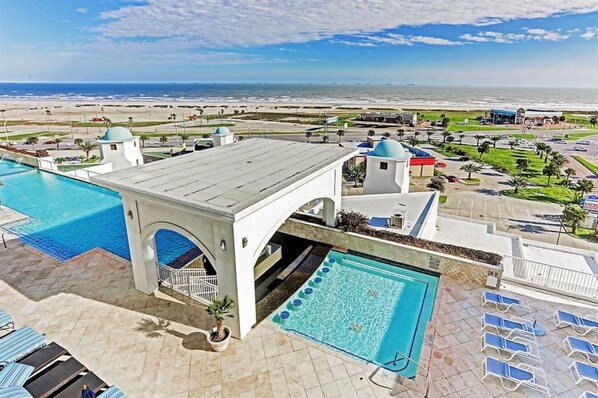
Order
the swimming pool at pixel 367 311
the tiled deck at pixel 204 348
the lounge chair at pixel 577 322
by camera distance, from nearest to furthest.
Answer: the tiled deck at pixel 204 348, the swimming pool at pixel 367 311, the lounge chair at pixel 577 322

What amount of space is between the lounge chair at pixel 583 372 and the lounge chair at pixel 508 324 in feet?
4.06

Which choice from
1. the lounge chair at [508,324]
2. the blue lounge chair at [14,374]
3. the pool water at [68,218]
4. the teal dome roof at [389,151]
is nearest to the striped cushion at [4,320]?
the blue lounge chair at [14,374]

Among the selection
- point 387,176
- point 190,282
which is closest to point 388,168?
point 387,176

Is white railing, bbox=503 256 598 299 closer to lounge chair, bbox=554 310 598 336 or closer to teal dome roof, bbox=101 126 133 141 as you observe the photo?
Answer: lounge chair, bbox=554 310 598 336

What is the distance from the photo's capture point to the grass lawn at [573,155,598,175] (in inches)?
1466

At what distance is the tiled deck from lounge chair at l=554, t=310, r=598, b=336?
0.83 ft

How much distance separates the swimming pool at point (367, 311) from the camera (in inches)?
358

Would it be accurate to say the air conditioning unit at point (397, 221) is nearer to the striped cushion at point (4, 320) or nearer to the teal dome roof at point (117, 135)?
the striped cushion at point (4, 320)

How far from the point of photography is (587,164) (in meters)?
39.8

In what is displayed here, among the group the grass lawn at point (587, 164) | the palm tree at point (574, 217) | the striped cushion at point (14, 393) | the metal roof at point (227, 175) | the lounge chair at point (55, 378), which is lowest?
the grass lawn at point (587, 164)

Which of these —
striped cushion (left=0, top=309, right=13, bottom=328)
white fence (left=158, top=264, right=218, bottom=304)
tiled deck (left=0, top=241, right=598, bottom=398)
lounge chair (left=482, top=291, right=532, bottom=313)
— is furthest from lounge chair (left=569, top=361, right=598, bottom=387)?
striped cushion (left=0, top=309, right=13, bottom=328)

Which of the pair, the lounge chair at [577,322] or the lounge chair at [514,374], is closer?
the lounge chair at [514,374]

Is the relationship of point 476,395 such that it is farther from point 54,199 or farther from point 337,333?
point 54,199

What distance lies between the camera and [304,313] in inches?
407
